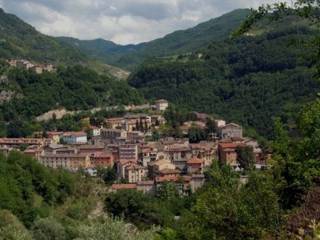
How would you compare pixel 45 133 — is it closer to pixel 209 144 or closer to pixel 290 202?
pixel 209 144

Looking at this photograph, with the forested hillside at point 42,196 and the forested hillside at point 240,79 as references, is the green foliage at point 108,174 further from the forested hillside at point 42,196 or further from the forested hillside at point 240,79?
the forested hillside at point 240,79

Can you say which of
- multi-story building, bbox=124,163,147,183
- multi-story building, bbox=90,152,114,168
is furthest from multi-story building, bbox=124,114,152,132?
multi-story building, bbox=124,163,147,183

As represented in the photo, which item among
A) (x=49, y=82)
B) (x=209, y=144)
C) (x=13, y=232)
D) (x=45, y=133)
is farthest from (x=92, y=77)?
(x=13, y=232)

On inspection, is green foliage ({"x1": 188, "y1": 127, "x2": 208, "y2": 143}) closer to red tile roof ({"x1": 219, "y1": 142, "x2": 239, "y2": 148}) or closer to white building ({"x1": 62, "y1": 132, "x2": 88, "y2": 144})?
red tile roof ({"x1": 219, "y1": 142, "x2": 239, "y2": 148})

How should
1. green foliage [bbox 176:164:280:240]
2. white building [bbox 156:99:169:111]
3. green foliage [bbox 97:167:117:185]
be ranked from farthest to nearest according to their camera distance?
white building [bbox 156:99:169:111], green foliage [bbox 97:167:117:185], green foliage [bbox 176:164:280:240]

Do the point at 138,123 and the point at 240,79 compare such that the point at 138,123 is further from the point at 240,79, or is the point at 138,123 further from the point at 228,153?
the point at 240,79
